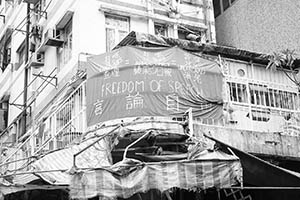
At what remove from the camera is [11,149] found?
55.1 feet

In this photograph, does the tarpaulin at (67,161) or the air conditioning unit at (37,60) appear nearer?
the tarpaulin at (67,161)

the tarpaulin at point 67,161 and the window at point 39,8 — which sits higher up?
the window at point 39,8

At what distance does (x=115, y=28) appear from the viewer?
15.2 m

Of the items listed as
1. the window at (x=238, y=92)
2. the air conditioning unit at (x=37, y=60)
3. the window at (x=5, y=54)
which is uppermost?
the window at (x=5, y=54)

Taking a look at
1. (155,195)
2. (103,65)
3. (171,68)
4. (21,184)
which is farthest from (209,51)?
(21,184)

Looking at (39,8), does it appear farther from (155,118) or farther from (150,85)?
(155,118)

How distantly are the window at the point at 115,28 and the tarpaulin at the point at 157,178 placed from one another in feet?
21.4

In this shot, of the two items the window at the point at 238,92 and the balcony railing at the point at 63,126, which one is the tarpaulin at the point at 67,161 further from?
the window at the point at 238,92

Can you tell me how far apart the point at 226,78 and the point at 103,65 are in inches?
115

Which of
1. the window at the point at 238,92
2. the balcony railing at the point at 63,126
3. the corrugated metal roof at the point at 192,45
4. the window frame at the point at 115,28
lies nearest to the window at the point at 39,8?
the window frame at the point at 115,28

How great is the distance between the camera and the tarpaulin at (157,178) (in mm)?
8773

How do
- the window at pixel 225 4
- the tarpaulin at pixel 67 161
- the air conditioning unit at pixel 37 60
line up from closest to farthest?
the tarpaulin at pixel 67 161
the air conditioning unit at pixel 37 60
the window at pixel 225 4

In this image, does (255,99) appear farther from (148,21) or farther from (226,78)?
(148,21)

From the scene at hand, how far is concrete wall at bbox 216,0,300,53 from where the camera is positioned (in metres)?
14.8
